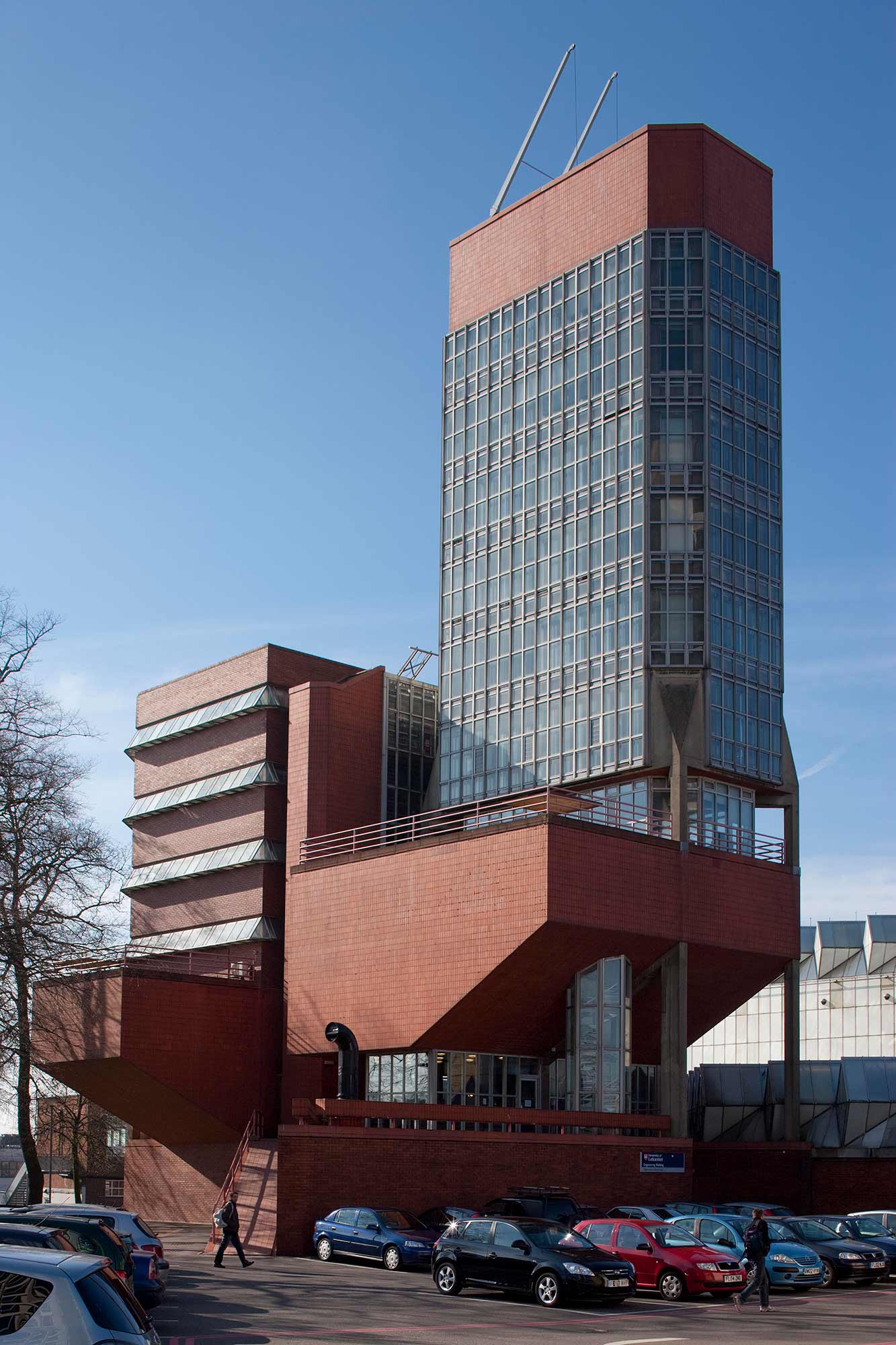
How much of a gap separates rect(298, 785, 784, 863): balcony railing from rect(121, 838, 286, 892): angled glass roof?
2058 millimetres

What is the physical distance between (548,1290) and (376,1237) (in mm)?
7468

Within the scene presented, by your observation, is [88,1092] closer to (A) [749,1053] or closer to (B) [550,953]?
(B) [550,953]

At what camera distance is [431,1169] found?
125 feet

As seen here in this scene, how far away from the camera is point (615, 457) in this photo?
160 ft

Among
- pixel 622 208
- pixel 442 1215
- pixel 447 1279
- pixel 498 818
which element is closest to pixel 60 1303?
pixel 447 1279

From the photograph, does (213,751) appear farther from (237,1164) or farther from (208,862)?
(237,1164)

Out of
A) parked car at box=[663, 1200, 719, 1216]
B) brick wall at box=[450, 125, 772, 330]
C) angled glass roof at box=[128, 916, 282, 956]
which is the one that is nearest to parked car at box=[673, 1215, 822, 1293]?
parked car at box=[663, 1200, 719, 1216]

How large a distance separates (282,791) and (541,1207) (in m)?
24.4

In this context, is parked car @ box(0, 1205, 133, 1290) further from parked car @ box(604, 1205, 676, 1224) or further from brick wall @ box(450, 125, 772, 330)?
brick wall @ box(450, 125, 772, 330)

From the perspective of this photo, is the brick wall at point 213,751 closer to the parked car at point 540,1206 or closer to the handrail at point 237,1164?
the handrail at point 237,1164

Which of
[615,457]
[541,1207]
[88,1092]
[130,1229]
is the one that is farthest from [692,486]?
[130,1229]

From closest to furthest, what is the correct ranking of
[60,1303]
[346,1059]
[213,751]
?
1. [60,1303]
2. [346,1059]
3. [213,751]

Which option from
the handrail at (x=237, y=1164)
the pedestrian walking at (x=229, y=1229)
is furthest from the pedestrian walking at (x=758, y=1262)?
the handrail at (x=237, y=1164)

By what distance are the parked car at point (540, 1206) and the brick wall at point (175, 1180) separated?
1986 centimetres
